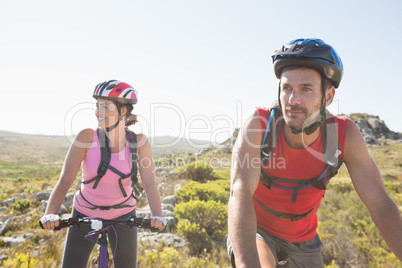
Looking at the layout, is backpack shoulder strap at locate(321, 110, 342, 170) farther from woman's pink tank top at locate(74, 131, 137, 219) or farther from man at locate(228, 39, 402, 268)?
woman's pink tank top at locate(74, 131, 137, 219)

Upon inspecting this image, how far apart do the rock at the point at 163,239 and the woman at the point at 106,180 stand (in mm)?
3885

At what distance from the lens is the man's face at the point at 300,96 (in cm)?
187

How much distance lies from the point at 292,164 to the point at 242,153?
53cm

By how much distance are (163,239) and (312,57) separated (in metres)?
6.40

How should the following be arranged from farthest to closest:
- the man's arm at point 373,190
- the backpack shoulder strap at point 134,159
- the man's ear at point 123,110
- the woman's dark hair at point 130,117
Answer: the woman's dark hair at point 130,117 → the man's ear at point 123,110 → the backpack shoulder strap at point 134,159 → the man's arm at point 373,190

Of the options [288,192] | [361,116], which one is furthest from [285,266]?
[361,116]

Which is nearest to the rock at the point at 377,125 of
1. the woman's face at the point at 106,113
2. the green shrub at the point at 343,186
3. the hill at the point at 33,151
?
the hill at the point at 33,151

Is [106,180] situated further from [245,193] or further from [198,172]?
[198,172]

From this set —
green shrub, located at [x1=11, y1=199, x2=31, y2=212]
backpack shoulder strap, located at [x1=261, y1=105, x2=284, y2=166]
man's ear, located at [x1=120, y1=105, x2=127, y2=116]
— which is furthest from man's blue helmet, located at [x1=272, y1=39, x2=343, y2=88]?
green shrub, located at [x1=11, y1=199, x2=31, y2=212]

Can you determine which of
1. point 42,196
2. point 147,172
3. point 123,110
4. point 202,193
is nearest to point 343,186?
point 202,193

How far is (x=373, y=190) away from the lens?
1.93 meters

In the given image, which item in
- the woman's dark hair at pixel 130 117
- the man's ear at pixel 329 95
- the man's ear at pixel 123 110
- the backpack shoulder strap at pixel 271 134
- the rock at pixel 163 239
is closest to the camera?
the backpack shoulder strap at pixel 271 134

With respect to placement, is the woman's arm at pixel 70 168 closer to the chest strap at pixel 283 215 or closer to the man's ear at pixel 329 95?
the chest strap at pixel 283 215

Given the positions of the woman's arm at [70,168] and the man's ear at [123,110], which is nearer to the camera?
the woman's arm at [70,168]
